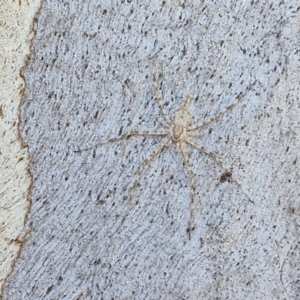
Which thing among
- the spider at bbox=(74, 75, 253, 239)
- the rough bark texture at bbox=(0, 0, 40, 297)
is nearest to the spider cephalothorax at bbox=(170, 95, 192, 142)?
the spider at bbox=(74, 75, 253, 239)

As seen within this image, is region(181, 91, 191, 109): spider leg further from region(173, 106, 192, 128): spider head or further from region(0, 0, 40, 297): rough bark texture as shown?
region(0, 0, 40, 297): rough bark texture

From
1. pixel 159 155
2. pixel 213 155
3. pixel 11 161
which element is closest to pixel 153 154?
pixel 159 155

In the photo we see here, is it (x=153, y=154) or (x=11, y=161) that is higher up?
(x=153, y=154)

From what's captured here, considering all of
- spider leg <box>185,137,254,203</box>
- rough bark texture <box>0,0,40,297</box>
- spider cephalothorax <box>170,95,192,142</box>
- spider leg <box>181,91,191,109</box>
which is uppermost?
spider leg <box>181,91,191,109</box>

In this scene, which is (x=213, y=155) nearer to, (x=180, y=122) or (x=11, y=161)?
(x=180, y=122)

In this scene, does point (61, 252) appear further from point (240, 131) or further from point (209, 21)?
point (209, 21)

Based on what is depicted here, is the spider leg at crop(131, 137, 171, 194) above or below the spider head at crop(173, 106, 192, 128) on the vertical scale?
below

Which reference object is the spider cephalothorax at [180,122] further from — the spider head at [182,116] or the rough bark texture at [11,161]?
the rough bark texture at [11,161]

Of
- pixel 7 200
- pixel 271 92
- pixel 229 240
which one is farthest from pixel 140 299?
pixel 271 92
